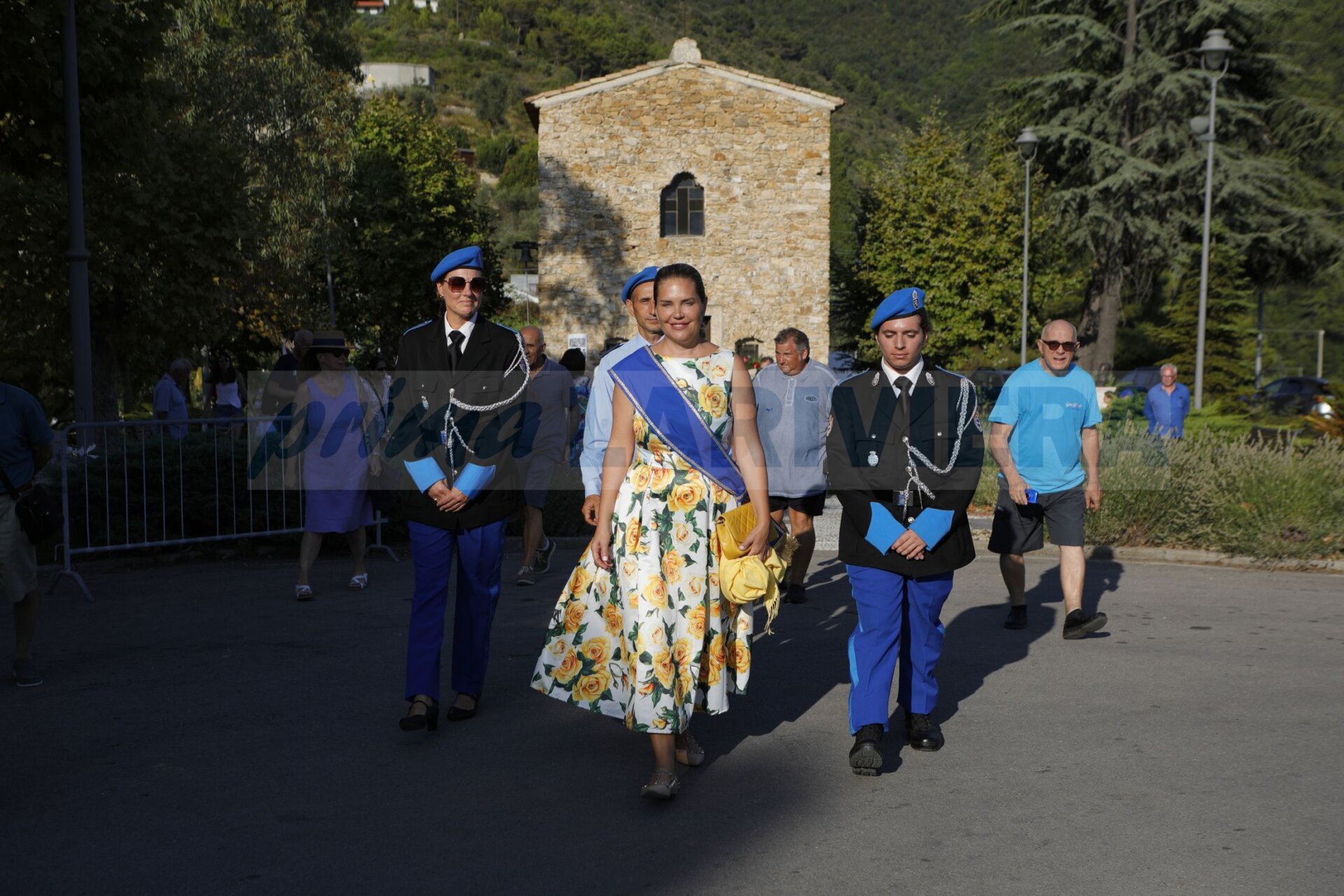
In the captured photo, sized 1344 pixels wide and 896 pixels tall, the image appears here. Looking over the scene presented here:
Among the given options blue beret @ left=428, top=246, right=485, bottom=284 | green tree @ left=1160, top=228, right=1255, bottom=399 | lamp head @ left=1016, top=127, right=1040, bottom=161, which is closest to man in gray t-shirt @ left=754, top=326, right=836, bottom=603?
blue beret @ left=428, top=246, right=485, bottom=284

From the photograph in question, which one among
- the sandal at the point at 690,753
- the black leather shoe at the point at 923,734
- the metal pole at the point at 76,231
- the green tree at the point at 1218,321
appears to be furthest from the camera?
the green tree at the point at 1218,321

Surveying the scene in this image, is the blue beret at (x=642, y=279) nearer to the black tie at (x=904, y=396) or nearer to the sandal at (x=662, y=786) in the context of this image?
the black tie at (x=904, y=396)

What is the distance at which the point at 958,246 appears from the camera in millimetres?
41062

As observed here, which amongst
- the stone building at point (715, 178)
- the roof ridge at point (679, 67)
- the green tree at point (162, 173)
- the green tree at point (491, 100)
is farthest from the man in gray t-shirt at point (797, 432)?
the green tree at point (491, 100)

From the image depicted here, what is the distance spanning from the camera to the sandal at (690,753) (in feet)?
17.2

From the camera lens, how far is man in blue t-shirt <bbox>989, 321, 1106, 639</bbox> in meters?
7.75

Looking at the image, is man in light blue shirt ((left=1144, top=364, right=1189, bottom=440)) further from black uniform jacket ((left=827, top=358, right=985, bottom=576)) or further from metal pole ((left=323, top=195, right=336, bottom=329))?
metal pole ((left=323, top=195, right=336, bottom=329))

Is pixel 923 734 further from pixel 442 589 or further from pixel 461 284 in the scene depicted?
pixel 461 284

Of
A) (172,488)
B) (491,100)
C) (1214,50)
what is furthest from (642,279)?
(491,100)

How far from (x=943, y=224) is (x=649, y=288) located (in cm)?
3729

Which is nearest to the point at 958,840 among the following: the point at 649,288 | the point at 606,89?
the point at 649,288

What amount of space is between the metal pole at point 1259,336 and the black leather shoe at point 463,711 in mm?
31602

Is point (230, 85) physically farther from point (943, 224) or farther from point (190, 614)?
point (190, 614)

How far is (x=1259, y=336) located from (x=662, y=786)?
111 feet
